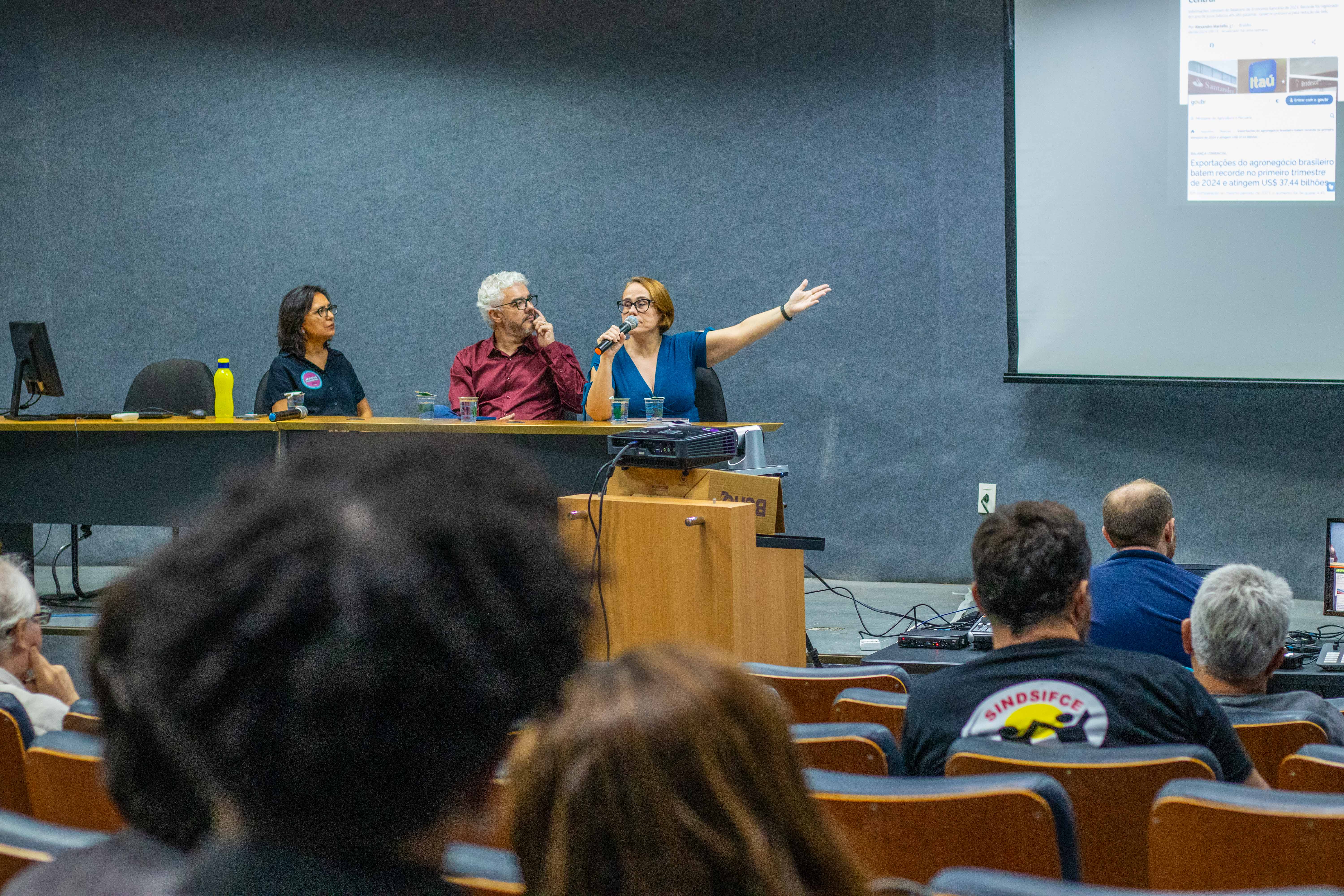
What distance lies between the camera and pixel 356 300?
6246mm

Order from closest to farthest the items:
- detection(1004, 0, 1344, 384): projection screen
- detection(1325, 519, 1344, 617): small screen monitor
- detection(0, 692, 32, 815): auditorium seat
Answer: detection(0, 692, 32, 815): auditorium seat < detection(1325, 519, 1344, 617): small screen monitor < detection(1004, 0, 1344, 384): projection screen

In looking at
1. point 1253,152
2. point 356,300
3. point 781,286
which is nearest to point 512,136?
point 356,300

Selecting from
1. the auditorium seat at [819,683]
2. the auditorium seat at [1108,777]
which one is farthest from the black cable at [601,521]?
the auditorium seat at [1108,777]

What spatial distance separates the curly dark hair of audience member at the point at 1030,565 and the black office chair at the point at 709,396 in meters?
2.87

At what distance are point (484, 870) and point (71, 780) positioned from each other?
867 mm

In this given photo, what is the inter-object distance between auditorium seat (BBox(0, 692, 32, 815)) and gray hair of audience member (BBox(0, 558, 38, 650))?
43 centimetres

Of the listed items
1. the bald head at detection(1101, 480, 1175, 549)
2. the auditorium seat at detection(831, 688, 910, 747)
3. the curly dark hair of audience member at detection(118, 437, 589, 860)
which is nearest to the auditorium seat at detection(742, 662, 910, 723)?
the auditorium seat at detection(831, 688, 910, 747)

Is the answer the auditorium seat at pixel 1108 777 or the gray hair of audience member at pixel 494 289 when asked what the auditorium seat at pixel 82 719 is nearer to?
the auditorium seat at pixel 1108 777

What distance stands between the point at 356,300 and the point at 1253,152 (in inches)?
165

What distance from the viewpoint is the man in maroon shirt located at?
489cm

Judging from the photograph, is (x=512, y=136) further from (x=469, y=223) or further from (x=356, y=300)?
(x=356, y=300)

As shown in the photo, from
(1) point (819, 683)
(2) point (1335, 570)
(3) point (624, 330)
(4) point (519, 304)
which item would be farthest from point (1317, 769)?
(4) point (519, 304)

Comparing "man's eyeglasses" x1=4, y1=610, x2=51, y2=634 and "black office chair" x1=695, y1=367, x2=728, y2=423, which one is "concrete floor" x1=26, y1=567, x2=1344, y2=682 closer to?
"black office chair" x1=695, y1=367, x2=728, y2=423

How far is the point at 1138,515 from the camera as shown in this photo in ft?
9.34
